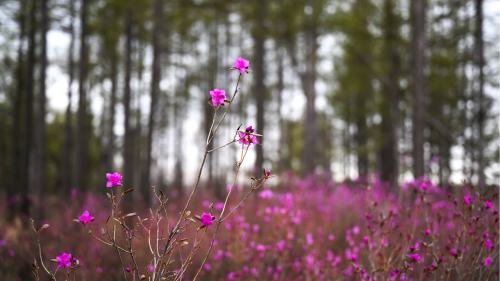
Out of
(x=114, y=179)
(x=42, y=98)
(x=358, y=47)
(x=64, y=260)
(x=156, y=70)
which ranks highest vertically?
(x=358, y=47)

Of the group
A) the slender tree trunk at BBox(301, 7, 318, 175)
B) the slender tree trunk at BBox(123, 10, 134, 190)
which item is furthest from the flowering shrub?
the slender tree trunk at BBox(301, 7, 318, 175)

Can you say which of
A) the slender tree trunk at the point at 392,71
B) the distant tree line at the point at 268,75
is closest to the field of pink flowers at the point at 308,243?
the distant tree line at the point at 268,75

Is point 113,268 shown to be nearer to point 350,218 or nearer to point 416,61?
point 350,218

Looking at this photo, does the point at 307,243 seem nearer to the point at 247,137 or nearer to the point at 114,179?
the point at 247,137

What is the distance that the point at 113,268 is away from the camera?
4781mm

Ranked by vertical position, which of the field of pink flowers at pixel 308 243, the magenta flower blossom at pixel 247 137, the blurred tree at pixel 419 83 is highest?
the blurred tree at pixel 419 83

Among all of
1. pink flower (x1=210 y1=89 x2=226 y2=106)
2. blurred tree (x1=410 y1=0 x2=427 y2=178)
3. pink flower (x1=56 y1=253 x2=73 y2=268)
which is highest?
blurred tree (x1=410 y1=0 x2=427 y2=178)

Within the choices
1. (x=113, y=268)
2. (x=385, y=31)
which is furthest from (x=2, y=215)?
(x=385, y=31)

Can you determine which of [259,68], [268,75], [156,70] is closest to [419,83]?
[259,68]

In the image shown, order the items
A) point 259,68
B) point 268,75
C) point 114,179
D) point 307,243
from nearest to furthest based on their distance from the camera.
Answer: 1. point 114,179
2. point 307,243
3. point 259,68
4. point 268,75

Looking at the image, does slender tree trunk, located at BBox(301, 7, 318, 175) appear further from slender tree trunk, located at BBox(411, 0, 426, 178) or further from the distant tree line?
slender tree trunk, located at BBox(411, 0, 426, 178)

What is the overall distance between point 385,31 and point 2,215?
1081cm

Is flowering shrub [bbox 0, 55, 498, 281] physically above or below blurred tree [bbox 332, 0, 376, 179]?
below

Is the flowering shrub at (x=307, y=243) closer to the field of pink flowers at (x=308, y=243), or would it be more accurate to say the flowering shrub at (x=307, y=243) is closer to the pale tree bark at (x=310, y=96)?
the field of pink flowers at (x=308, y=243)
